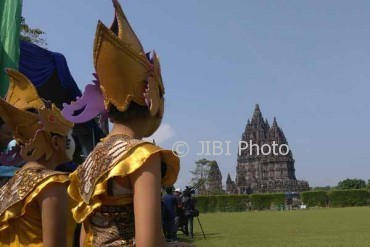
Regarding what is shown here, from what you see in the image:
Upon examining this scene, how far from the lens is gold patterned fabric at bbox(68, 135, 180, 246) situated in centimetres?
192

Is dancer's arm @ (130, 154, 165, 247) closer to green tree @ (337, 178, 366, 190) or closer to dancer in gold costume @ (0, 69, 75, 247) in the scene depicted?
dancer in gold costume @ (0, 69, 75, 247)

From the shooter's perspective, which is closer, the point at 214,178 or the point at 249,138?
the point at 214,178

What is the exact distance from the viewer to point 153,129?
7.08ft

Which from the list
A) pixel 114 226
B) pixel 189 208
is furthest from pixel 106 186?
pixel 189 208

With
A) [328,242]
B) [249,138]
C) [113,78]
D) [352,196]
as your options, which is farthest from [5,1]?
[249,138]

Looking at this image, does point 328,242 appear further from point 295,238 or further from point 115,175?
point 115,175

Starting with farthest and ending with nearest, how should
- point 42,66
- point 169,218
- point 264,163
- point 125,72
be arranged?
point 264,163
point 169,218
point 42,66
point 125,72

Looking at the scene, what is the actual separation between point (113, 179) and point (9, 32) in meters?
6.43

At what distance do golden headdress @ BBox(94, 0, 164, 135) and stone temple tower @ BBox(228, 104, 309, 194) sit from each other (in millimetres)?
75422

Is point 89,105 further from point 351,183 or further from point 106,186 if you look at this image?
point 351,183

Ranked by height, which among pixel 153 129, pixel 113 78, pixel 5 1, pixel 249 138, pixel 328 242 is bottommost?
pixel 328 242

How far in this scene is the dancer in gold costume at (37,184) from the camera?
242cm

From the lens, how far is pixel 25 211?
254 cm

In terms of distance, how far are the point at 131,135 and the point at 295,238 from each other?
12960 millimetres
